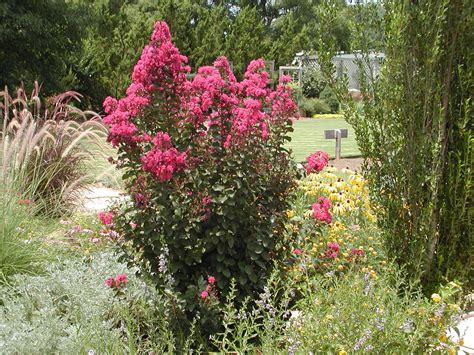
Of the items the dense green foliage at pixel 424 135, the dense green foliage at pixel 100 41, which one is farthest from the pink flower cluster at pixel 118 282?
the dense green foliage at pixel 100 41

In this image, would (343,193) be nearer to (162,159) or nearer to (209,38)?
(162,159)

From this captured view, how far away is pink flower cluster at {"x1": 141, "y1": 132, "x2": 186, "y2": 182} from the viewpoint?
280 centimetres

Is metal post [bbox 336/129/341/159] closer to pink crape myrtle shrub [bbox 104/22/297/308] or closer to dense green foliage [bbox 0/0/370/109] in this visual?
dense green foliage [bbox 0/0/370/109]

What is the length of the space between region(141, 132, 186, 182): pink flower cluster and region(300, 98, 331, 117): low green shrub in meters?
24.9

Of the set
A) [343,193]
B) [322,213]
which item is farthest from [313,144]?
[322,213]

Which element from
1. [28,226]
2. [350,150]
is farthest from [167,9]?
[28,226]

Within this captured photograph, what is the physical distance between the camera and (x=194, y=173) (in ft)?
9.87

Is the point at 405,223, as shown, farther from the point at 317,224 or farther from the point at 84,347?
the point at 84,347

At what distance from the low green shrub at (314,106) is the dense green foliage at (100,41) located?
313 cm

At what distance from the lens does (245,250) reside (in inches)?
126

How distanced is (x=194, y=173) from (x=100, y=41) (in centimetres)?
→ 1990

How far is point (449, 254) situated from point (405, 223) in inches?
12.6

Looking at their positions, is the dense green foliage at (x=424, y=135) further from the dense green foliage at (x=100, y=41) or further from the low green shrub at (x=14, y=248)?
the low green shrub at (x=14, y=248)

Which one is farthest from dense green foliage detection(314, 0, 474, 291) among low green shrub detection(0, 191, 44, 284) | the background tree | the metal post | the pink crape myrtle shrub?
the background tree
